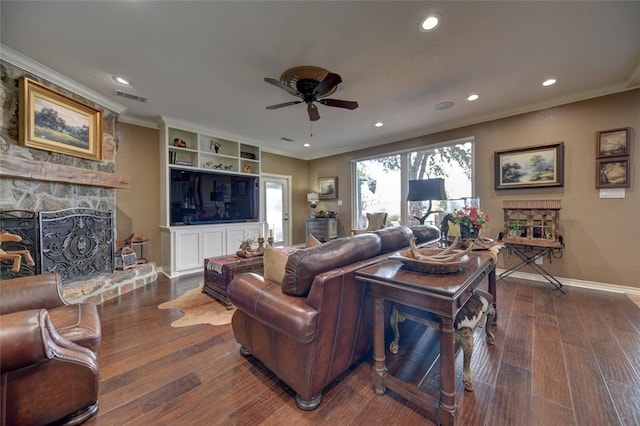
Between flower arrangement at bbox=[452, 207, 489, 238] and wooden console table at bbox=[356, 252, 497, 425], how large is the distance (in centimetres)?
88

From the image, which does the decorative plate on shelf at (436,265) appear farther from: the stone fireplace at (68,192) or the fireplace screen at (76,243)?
the fireplace screen at (76,243)

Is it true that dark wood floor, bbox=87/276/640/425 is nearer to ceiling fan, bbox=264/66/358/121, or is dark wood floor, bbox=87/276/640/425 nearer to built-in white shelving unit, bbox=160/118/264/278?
built-in white shelving unit, bbox=160/118/264/278

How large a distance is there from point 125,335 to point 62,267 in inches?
57.6

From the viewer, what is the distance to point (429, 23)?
6.58 ft

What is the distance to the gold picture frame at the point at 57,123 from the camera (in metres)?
2.54

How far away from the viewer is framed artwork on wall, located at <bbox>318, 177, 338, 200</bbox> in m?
6.31

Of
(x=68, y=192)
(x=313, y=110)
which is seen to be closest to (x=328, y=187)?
(x=313, y=110)

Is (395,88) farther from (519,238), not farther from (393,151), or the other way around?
(519,238)

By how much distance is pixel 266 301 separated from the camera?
150cm

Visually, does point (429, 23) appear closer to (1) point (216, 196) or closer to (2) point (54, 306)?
(2) point (54, 306)

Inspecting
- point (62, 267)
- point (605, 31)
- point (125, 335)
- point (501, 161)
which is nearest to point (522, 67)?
point (605, 31)

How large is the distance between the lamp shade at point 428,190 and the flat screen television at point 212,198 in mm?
3522

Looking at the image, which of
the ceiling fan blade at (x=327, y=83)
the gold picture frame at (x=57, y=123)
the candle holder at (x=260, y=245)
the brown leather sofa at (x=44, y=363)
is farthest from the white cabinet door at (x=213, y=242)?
the ceiling fan blade at (x=327, y=83)

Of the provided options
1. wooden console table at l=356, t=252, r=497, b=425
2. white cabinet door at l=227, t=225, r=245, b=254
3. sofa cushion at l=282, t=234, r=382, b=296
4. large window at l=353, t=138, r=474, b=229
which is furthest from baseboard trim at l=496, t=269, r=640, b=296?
white cabinet door at l=227, t=225, r=245, b=254
